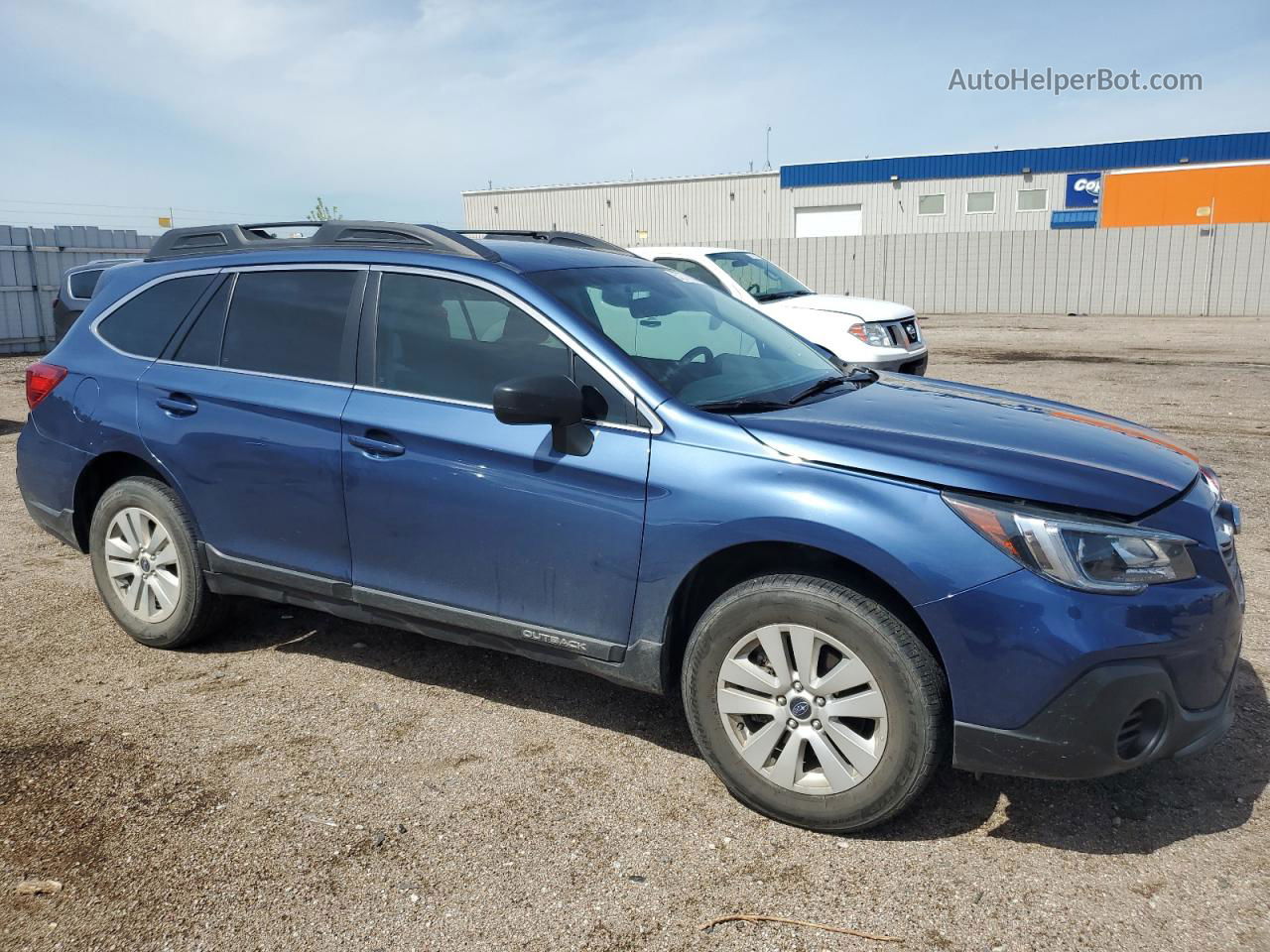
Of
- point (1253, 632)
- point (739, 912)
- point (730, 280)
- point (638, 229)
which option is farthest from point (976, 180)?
point (739, 912)

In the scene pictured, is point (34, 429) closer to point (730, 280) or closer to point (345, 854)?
point (345, 854)

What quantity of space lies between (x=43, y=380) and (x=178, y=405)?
969 millimetres

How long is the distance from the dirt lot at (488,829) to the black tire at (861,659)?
0.39ft

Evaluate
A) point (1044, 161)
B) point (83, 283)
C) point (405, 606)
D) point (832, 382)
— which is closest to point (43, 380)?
point (405, 606)

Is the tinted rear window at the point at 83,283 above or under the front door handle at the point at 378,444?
above

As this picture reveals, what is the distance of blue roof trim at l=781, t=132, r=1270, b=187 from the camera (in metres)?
34.2

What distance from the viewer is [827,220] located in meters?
39.5

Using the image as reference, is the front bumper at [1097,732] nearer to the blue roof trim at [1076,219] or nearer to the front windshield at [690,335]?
the front windshield at [690,335]

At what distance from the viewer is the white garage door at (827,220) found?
1540 inches

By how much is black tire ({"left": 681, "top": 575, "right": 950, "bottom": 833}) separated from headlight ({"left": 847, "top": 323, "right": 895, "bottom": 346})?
7742 mm

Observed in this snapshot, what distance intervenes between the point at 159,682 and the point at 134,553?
0.62m

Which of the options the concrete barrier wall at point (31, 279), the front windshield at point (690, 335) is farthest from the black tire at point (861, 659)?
the concrete barrier wall at point (31, 279)

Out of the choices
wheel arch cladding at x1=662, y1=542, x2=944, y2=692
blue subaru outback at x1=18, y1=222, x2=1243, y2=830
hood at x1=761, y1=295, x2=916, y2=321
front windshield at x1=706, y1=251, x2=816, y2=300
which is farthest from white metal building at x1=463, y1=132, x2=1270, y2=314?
wheel arch cladding at x1=662, y1=542, x2=944, y2=692

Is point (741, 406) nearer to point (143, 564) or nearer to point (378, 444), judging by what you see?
point (378, 444)
